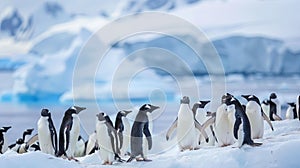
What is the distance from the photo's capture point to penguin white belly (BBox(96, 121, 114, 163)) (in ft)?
15.3

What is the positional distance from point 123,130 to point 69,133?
48 centimetres

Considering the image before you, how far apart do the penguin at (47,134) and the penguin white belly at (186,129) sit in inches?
44.1

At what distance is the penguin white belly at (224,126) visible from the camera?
16.2 feet

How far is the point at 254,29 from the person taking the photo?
1466 cm

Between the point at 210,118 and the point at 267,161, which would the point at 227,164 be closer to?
the point at 267,161

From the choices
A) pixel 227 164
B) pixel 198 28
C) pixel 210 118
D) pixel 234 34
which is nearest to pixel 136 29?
pixel 198 28

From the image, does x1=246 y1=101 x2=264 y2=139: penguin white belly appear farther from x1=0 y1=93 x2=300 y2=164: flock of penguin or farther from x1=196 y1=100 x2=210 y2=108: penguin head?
x1=196 y1=100 x2=210 y2=108: penguin head

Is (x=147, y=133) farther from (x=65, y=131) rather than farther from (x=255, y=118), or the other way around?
(x=255, y=118)

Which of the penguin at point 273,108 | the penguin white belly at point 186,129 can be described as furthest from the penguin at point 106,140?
the penguin at point 273,108

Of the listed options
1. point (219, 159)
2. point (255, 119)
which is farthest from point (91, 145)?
point (219, 159)

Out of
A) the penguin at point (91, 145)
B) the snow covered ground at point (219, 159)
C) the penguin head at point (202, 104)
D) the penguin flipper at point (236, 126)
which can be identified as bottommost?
the snow covered ground at point (219, 159)

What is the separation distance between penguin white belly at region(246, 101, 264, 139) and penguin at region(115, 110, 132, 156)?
111 cm

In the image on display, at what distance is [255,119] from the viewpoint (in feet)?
16.8

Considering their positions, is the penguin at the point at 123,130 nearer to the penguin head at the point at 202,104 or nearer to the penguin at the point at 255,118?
the penguin head at the point at 202,104
